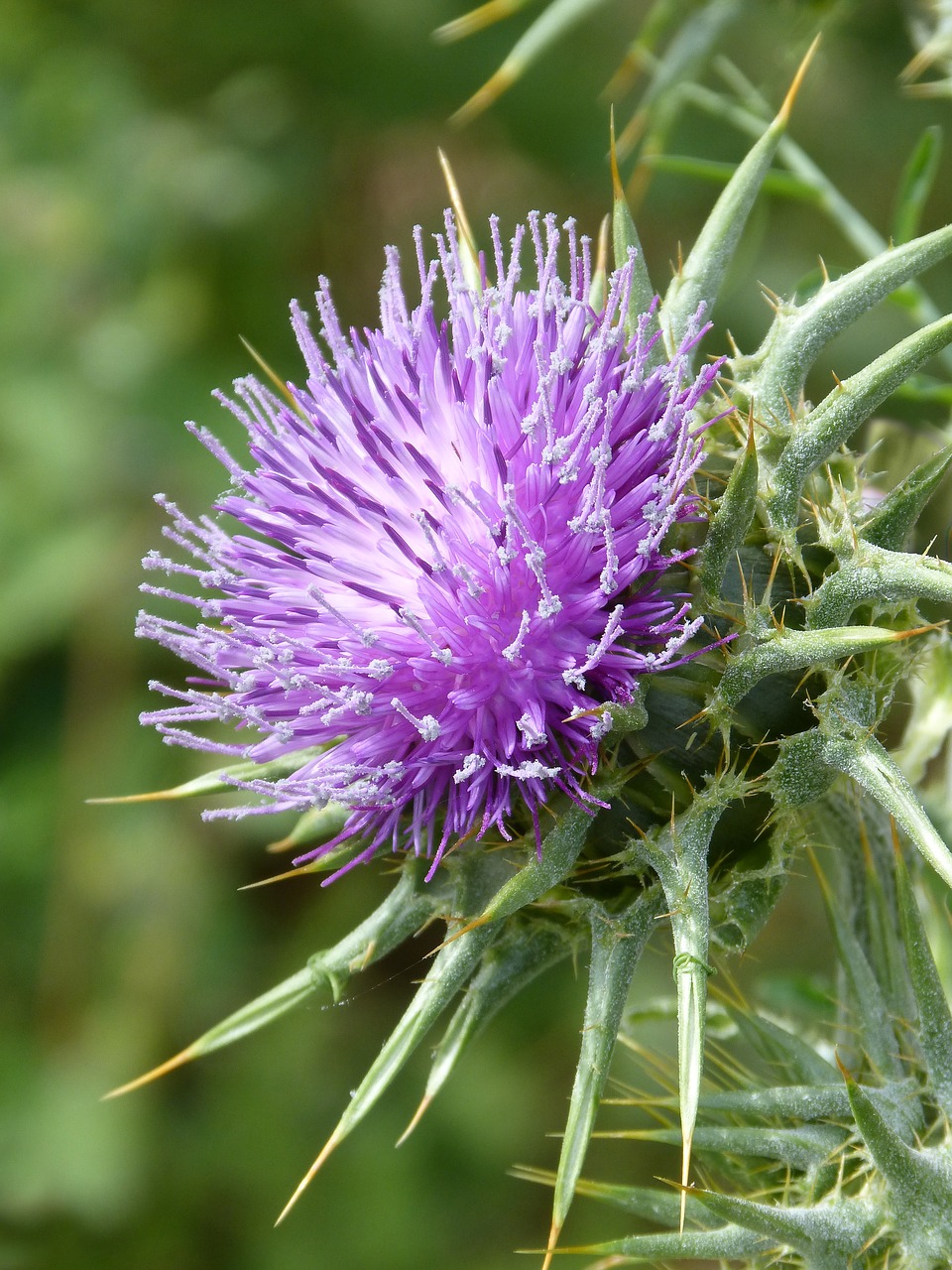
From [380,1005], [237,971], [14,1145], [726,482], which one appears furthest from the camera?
[380,1005]

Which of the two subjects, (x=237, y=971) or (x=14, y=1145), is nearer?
(x=14, y=1145)

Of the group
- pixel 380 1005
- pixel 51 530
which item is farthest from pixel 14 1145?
pixel 51 530

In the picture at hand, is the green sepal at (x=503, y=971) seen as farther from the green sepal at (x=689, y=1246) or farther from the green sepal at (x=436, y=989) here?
the green sepal at (x=689, y=1246)

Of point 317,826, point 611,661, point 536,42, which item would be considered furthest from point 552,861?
point 536,42

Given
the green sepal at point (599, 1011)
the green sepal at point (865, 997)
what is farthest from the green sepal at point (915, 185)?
the green sepal at point (599, 1011)

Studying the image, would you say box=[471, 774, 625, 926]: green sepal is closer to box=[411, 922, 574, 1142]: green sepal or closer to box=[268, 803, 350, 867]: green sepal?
box=[411, 922, 574, 1142]: green sepal

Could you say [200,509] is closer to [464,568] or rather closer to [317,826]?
[317,826]

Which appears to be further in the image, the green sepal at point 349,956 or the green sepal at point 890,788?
the green sepal at point 349,956

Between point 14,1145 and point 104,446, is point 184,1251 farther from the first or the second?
point 104,446
